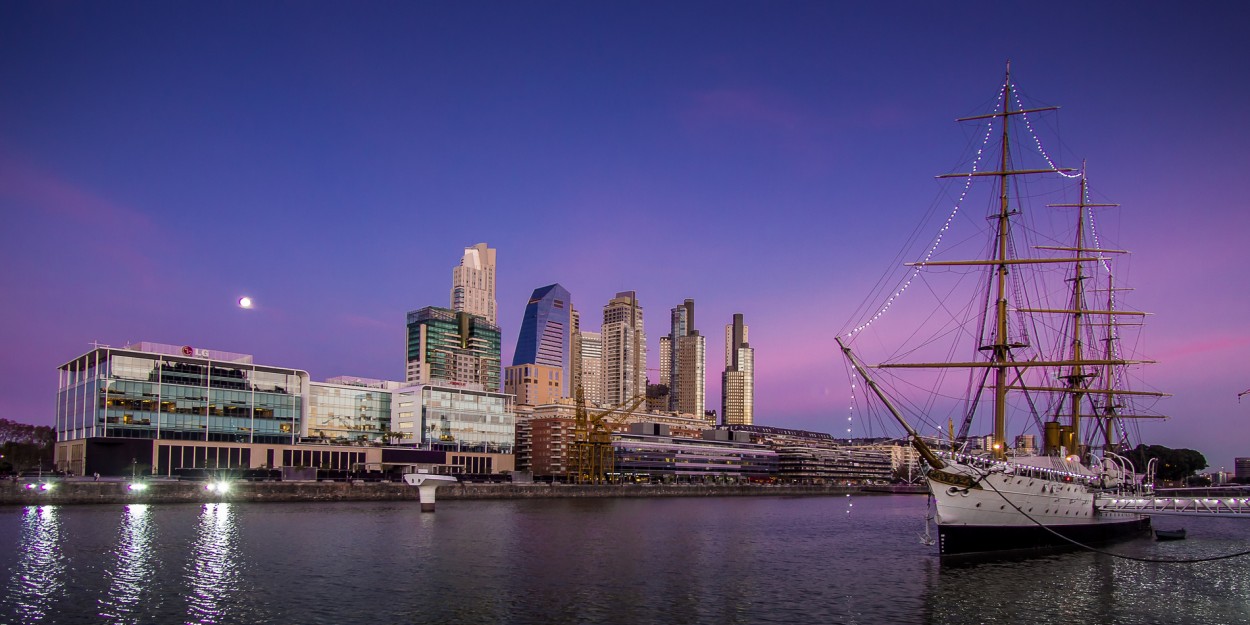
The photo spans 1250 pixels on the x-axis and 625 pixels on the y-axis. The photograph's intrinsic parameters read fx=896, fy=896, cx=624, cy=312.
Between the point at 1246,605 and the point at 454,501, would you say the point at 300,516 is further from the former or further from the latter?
the point at 1246,605

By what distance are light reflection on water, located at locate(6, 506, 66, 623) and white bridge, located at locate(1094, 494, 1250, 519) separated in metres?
63.5

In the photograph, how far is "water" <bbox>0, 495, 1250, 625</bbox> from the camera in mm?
37156

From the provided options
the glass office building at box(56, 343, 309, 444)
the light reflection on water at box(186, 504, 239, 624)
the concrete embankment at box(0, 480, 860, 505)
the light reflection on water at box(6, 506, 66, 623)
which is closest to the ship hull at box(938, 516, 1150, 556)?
the light reflection on water at box(186, 504, 239, 624)

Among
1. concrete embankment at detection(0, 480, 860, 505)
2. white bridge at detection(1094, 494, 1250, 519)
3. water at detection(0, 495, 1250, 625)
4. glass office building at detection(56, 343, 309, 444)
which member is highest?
glass office building at detection(56, 343, 309, 444)

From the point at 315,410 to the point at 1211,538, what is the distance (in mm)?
160696

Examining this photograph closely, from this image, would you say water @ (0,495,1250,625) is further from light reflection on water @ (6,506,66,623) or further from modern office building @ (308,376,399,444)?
modern office building @ (308,376,399,444)

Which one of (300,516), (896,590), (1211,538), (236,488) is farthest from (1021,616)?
(236,488)

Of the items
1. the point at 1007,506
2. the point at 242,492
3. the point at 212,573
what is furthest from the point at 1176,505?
the point at 242,492

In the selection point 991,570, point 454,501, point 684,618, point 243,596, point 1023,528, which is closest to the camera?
point 684,618

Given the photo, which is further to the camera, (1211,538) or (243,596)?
(1211,538)

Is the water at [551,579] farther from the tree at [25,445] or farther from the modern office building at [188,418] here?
the tree at [25,445]

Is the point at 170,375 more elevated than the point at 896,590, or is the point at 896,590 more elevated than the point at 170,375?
the point at 170,375

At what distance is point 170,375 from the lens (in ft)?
497

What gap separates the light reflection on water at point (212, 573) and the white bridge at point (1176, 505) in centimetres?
5673
